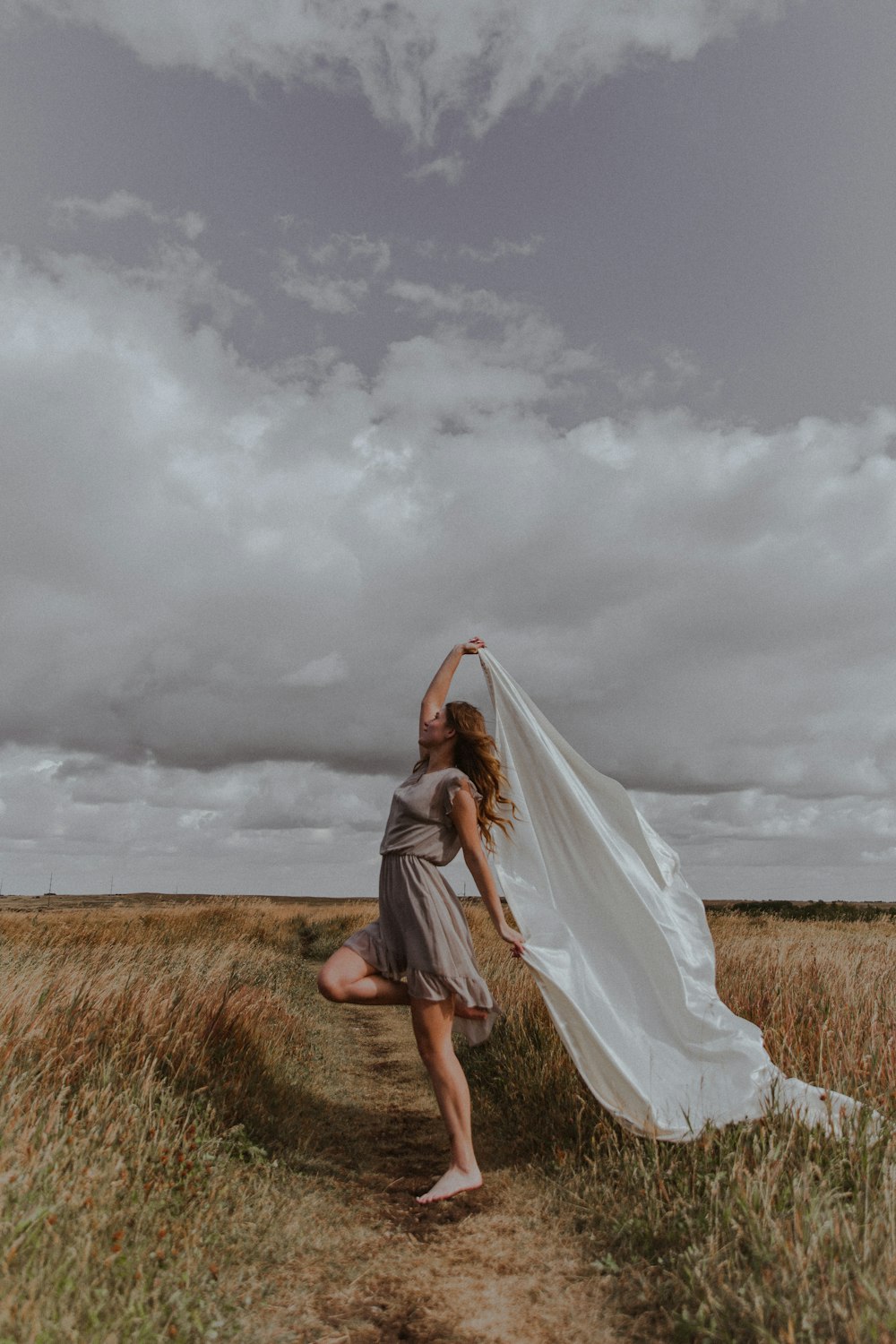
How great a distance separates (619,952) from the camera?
5.52 m

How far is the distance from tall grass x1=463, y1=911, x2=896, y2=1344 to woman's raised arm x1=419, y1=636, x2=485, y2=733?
8.55ft

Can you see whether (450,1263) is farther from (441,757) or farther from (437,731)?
(437,731)

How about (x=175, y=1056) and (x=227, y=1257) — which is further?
(x=175, y=1056)

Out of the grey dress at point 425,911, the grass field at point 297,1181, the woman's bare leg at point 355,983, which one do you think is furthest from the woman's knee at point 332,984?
the grass field at point 297,1181

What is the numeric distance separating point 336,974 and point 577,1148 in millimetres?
1844

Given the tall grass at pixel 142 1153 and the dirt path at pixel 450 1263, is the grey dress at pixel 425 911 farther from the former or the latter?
the tall grass at pixel 142 1153

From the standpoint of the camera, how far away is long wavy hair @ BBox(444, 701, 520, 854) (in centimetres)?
536

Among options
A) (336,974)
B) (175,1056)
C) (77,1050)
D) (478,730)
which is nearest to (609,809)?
(478,730)

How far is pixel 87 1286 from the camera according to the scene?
125 inches

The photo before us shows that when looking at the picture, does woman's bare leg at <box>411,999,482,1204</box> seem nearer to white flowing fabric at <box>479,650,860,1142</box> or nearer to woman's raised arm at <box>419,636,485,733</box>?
white flowing fabric at <box>479,650,860,1142</box>

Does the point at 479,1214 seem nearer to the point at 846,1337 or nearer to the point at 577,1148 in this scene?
A: the point at 577,1148

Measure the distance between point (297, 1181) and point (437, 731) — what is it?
2.73 m

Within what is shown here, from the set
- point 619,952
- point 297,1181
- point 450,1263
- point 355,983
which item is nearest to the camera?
point 450,1263

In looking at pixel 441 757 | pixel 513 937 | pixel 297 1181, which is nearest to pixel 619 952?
pixel 513 937
